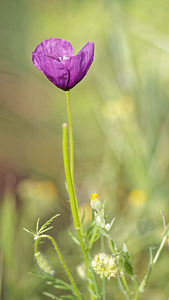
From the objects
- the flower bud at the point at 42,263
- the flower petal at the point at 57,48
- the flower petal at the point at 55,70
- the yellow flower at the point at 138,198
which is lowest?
the yellow flower at the point at 138,198

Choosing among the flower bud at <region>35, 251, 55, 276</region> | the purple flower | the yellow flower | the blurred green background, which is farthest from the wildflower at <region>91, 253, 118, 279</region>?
the yellow flower

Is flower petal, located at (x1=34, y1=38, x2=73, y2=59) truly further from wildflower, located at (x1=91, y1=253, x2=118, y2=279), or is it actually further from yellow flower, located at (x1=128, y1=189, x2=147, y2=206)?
yellow flower, located at (x1=128, y1=189, x2=147, y2=206)

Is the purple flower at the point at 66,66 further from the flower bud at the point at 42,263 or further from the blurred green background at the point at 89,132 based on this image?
the blurred green background at the point at 89,132

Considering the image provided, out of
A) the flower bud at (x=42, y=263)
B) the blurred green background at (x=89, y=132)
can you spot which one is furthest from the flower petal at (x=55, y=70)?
→ the blurred green background at (x=89, y=132)

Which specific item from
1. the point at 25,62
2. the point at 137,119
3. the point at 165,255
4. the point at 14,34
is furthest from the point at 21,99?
the point at 165,255

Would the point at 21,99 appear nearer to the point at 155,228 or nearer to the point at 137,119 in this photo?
the point at 137,119

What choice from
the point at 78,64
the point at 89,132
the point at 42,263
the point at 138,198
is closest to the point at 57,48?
the point at 78,64
